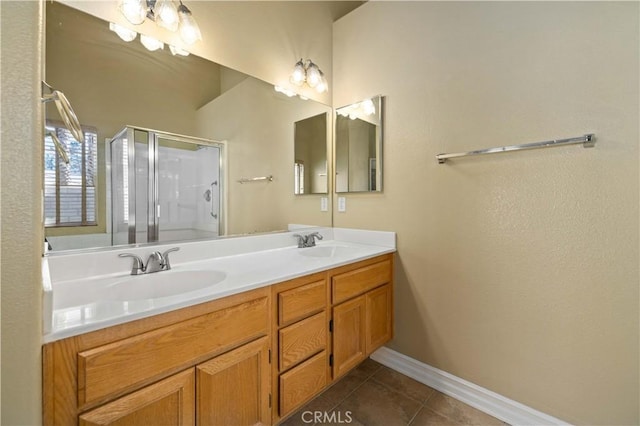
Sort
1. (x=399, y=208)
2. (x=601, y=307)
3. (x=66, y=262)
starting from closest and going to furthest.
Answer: (x=66, y=262) → (x=601, y=307) → (x=399, y=208)

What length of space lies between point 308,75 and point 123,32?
1.12 metres

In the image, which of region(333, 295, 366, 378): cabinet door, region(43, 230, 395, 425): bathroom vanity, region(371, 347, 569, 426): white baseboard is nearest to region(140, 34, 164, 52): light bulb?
region(43, 230, 395, 425): bathroom vanity

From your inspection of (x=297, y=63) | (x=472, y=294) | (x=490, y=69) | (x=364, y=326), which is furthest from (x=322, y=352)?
(x=297, y=63)

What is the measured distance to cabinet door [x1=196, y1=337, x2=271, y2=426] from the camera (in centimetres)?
91

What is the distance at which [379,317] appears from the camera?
172 centimetres

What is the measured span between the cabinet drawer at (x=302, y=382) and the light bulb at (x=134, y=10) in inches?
67.0

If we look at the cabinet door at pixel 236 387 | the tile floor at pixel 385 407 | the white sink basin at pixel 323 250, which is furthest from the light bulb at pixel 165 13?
the tile floor at pixel 385 407

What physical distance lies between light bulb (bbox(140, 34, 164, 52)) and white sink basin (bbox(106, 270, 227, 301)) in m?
1.08

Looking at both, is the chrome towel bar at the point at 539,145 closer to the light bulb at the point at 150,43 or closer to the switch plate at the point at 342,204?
the switch plate at the point at 342,204

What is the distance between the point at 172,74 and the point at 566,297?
2.19 m

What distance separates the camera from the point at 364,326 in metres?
1.61

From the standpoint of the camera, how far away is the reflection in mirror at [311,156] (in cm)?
208

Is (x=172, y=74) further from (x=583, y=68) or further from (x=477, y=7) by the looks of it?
(x=583, y=68)

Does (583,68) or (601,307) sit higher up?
(583,68)
